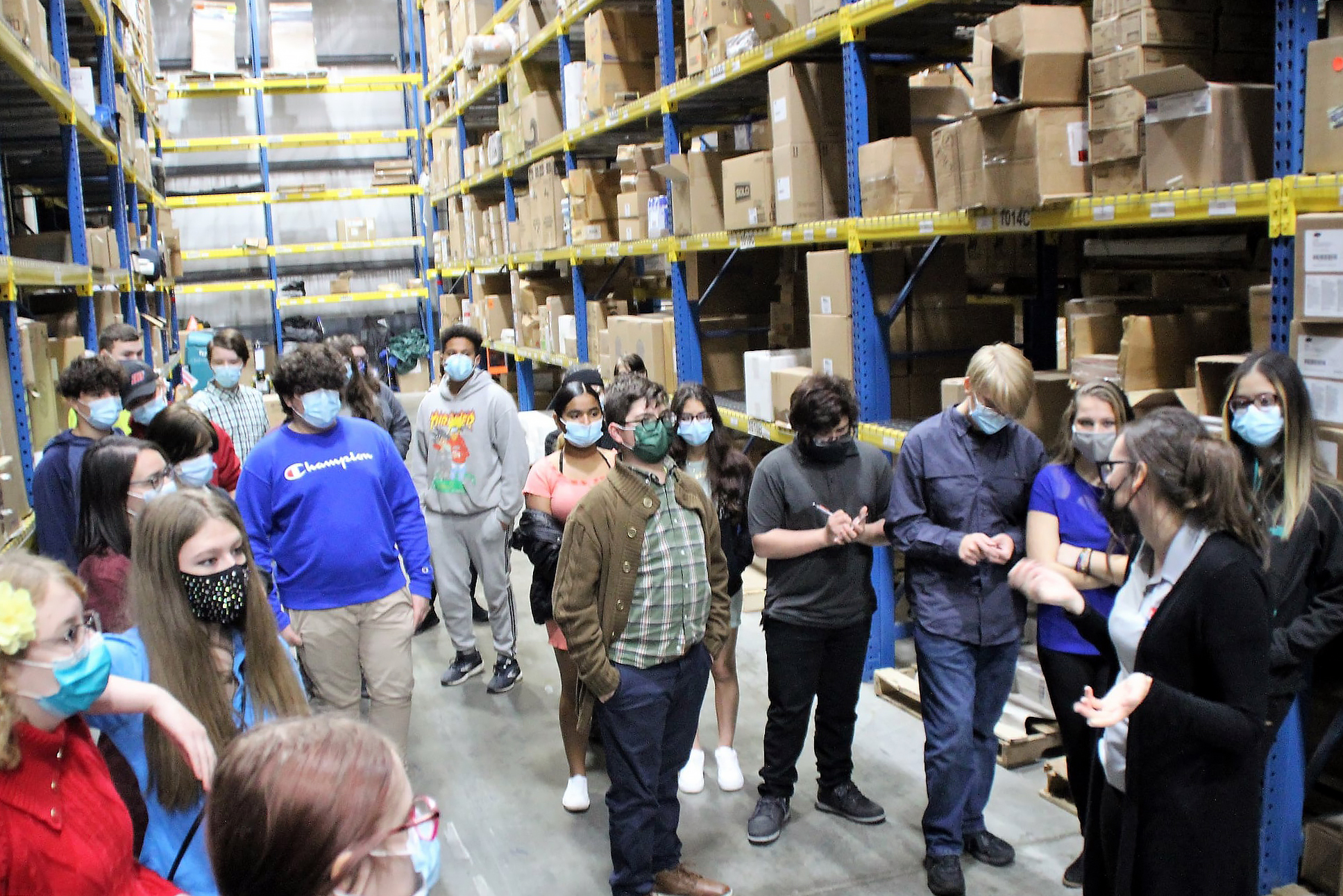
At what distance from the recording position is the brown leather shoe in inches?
129

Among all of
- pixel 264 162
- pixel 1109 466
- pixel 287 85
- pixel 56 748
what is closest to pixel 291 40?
pixel 287 85

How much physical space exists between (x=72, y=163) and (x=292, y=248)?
990cm

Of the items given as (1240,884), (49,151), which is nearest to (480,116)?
(49,151)

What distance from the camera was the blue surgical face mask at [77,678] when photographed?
1826 millimetres

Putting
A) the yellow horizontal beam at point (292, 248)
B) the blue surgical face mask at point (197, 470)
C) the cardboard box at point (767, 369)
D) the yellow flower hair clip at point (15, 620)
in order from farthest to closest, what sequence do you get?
the yellow horizontal beam at point (292, 248)
the cardboard box at point (767, 369)
the blue surgical face mask at point (197, 470)
the yellow flower hair clip at point (15, 620)

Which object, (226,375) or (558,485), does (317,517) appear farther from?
(226,375)

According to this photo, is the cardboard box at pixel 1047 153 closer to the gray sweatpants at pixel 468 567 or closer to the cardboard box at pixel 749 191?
the cardboard box at pixel 749 191

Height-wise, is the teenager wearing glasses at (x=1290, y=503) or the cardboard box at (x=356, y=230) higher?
the cardboard box at (x=356, y=230)

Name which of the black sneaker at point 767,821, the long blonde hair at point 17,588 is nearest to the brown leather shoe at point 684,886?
the black sneaker at point 767,821

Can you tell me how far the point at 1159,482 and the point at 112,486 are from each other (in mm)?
2599

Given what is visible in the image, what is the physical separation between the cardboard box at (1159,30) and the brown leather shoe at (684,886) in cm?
281

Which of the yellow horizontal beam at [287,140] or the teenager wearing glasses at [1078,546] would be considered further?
the yellow horizontal beam at [287,140]

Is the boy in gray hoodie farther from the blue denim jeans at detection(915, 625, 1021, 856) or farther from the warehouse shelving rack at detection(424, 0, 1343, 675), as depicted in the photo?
the blue denim jeans at detection(915, 625, 1021, 856)

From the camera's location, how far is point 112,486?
2.99 meters
